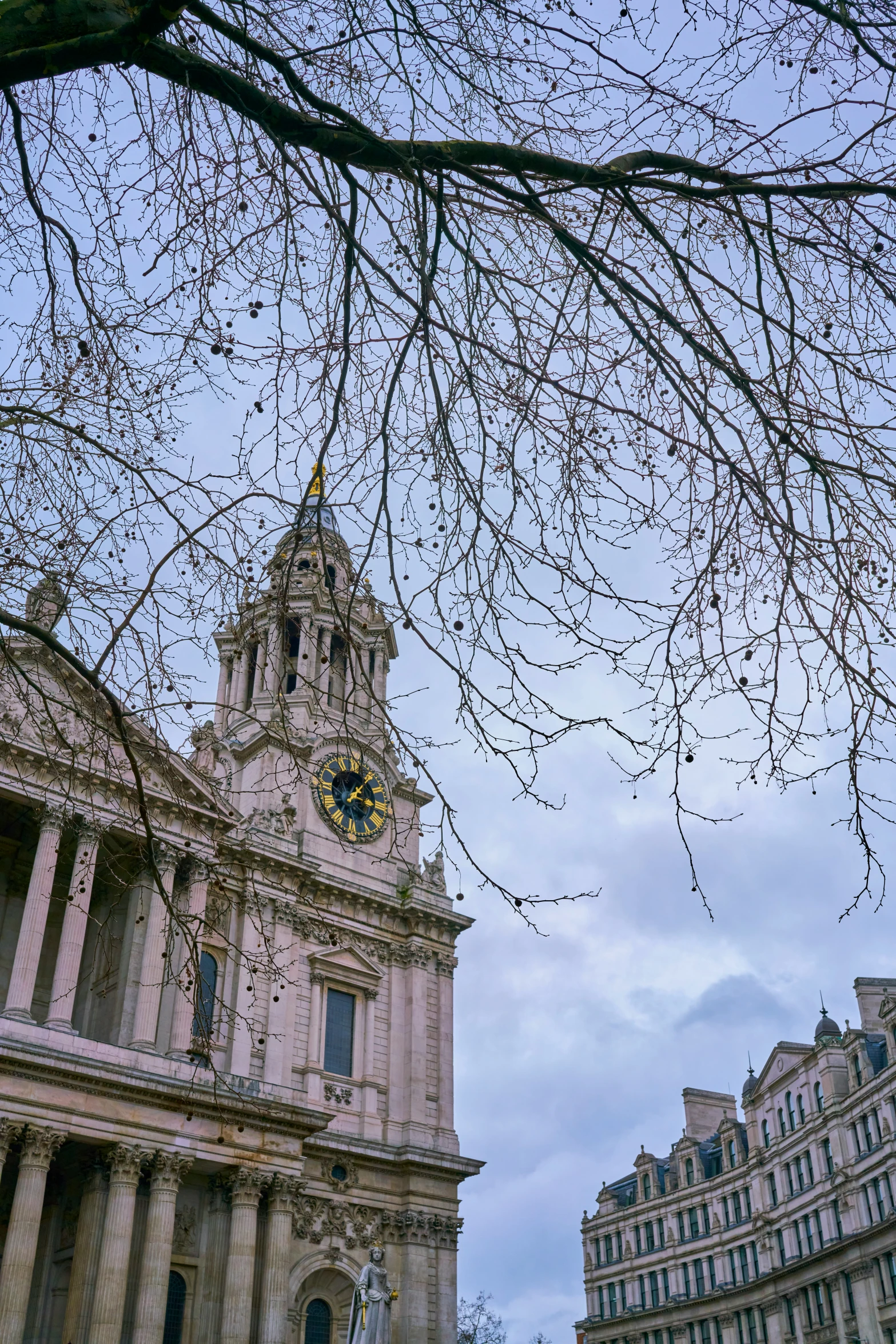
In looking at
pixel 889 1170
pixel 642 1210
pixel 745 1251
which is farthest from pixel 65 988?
pixel 642 1210

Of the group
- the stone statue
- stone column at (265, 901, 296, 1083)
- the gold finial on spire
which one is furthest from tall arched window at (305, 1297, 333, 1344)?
the gold finial on spire

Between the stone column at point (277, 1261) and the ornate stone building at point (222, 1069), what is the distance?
7 centimetres

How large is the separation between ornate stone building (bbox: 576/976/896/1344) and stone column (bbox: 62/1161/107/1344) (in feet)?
126

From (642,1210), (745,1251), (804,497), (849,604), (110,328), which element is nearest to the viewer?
(849,604)

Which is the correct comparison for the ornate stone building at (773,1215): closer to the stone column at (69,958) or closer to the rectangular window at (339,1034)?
the rectangular window at (339,1034)

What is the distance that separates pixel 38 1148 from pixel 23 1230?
187 cm

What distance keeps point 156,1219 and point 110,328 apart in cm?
2729

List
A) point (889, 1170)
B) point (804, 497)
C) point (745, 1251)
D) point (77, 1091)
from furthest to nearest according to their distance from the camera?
point (745, 1251)
point (889, 1170)
point (77, 1091)
point (804, 497)

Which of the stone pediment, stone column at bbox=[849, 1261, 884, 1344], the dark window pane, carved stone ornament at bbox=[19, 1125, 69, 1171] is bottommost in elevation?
the dark window pane

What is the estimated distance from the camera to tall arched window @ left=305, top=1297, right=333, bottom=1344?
37.2 meters

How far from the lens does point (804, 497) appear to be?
9.09 m

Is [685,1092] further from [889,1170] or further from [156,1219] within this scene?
[156,1219]

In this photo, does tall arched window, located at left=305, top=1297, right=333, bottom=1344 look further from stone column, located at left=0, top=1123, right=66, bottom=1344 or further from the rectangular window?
stone column, located at left=0, top=1123, right=66, bottom=1344

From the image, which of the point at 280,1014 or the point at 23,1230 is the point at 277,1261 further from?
the point at 23,1230
